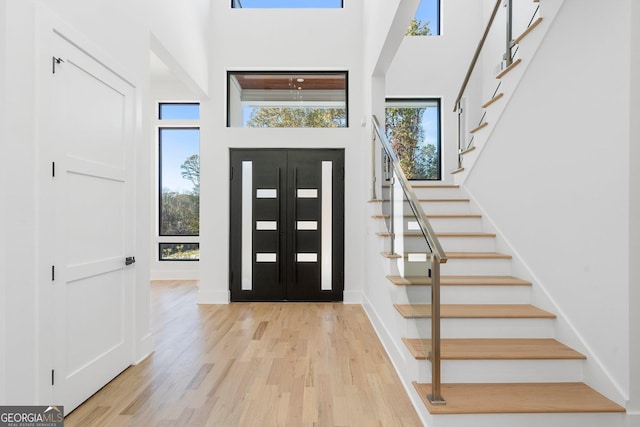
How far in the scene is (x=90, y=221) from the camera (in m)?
2.80

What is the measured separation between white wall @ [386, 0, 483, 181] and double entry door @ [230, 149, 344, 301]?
1.87 m

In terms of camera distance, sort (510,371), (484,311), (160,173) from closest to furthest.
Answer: (510,371)
(484,311)
(160,173)

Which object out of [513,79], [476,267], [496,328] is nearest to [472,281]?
[476,267]

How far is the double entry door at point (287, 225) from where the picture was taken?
585cm

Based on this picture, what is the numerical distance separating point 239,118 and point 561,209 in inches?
178

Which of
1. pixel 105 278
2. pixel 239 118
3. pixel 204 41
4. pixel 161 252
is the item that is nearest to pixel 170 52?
pixel 204 41

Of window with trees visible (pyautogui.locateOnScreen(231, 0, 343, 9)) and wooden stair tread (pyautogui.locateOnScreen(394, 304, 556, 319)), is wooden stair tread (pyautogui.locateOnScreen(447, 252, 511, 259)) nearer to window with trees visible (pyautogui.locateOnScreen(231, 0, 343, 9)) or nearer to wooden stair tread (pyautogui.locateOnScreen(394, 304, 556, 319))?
wooden stair tread (pyautogui.locateOnScreen(394, 304, 556, 319))

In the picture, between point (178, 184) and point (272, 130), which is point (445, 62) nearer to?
point (272, 130)

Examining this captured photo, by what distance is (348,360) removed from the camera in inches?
136

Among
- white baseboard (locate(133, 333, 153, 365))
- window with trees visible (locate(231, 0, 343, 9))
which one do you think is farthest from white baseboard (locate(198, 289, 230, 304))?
window with trees visible (locate(231, 0, 343, 9))

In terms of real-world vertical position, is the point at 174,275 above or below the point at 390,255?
below

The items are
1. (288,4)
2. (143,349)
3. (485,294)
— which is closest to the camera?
(485,294)

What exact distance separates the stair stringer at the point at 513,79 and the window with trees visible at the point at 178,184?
5306 mm

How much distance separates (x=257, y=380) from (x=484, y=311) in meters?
1.81
